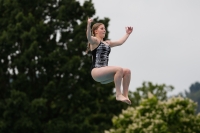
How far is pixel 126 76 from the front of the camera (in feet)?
41.0

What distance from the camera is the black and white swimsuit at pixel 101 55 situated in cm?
1207

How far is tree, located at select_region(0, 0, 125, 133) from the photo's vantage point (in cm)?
5294

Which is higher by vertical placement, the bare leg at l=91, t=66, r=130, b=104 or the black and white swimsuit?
the black and white swimsuit

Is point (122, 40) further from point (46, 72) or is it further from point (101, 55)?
point (46, 72)

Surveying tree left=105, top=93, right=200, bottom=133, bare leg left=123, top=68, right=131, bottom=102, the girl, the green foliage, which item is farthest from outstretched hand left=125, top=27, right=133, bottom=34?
the green foliage

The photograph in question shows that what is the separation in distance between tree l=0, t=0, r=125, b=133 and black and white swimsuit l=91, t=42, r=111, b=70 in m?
40.0

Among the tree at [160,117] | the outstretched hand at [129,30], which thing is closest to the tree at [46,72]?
the tree at [160,117]

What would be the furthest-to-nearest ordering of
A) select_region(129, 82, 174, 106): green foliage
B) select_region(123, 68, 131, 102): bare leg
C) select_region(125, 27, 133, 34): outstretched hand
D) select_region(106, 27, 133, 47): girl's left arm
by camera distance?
select_region(129, 82, 174, 106): green foliage < select_region(125, 27, 133, 34): outstretched hand < select_region(106, 27, 133, 47): girl's left arm < select_region(123, 68, 131, 102): bare leg

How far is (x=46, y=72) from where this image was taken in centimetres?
5603

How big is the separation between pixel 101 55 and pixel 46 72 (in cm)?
4424

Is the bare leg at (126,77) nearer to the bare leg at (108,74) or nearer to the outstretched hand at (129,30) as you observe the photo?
the bare leg at (108,74)

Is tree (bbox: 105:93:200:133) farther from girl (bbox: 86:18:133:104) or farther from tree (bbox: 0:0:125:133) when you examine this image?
girl (bbox: 86:18:133:104)

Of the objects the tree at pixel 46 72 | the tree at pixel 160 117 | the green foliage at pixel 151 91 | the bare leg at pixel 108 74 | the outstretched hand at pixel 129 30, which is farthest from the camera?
the green foliage at pixel 151 91

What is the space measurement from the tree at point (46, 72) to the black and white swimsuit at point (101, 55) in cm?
4002
